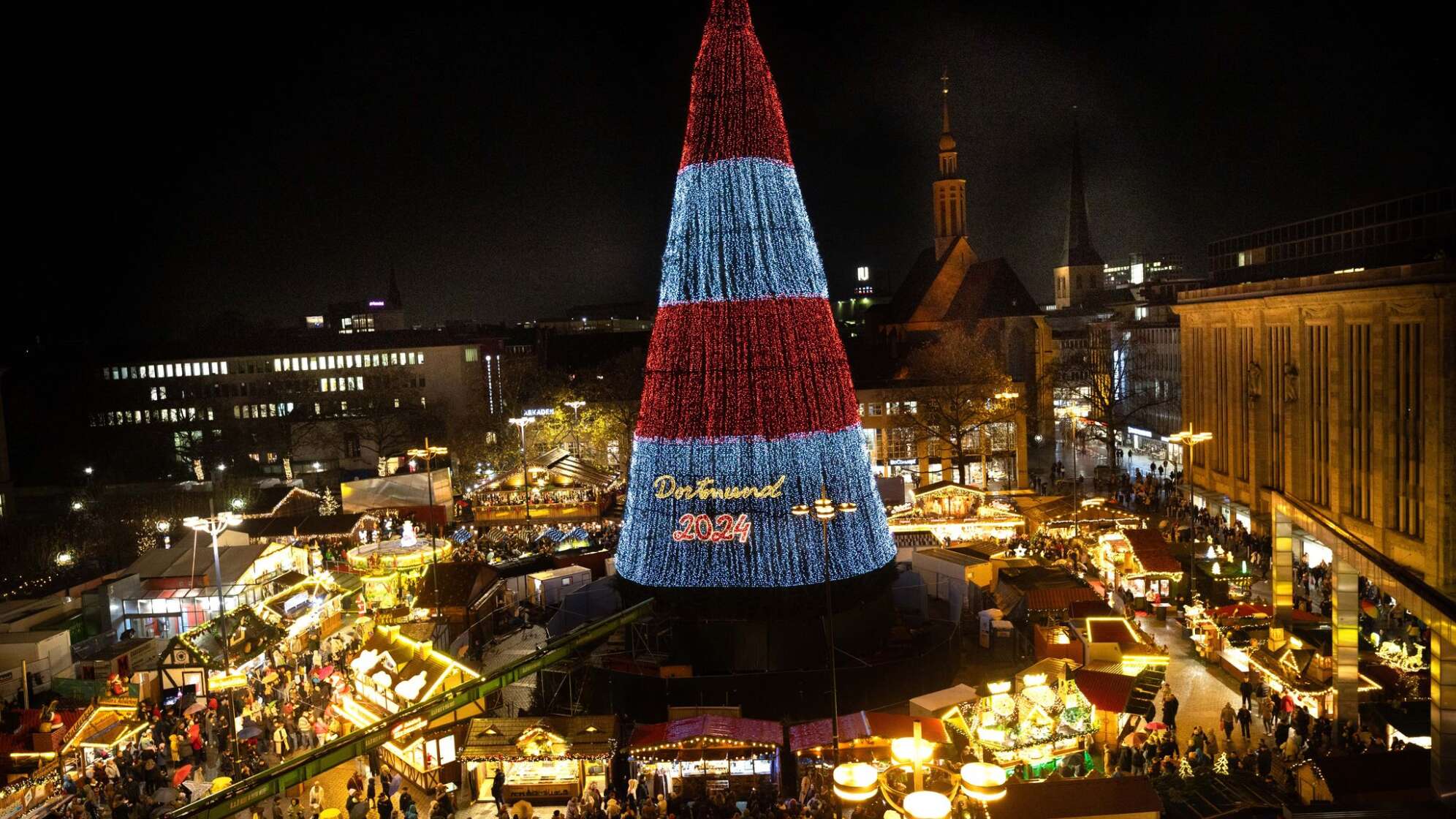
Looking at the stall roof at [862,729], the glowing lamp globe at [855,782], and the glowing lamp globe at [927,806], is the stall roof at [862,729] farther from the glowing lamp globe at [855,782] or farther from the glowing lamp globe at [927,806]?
the glowing lamp globe at [927,806]

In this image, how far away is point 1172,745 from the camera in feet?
56.2

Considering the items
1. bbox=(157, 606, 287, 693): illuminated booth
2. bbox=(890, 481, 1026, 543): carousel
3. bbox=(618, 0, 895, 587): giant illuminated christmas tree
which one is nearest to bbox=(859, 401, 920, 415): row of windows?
bbox=(890, 481, 1026, 543): carousel

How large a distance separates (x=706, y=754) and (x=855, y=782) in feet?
25.4

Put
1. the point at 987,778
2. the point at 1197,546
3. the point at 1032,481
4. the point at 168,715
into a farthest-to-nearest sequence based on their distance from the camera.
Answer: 1. the point at 1032,481
2. the point at 1197,546
3. the point at 168,715
4. the point at 987,778

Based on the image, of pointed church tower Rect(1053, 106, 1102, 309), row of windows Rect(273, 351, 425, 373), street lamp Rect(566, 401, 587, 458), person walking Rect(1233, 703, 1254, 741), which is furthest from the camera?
pointed church tower Rect(1053, 106, 1102, 309)

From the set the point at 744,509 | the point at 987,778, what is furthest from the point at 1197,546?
the point at 987,778

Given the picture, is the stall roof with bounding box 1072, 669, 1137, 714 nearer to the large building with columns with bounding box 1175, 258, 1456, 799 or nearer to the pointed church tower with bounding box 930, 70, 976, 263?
the large building with columns with bounding box 1175, 258, 1456, 799

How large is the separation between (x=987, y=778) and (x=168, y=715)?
19.1 m

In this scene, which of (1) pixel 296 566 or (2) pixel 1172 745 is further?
(1) pixel 296 566

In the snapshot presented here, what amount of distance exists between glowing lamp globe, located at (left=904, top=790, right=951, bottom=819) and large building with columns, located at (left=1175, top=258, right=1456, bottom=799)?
9836mm

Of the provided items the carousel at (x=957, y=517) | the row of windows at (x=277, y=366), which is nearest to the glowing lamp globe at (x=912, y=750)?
the carousel at (x=957, y=517)

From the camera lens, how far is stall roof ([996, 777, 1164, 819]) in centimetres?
1317

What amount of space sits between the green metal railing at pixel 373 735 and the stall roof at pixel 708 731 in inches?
85.6

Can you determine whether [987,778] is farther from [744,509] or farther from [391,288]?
[391,288]
